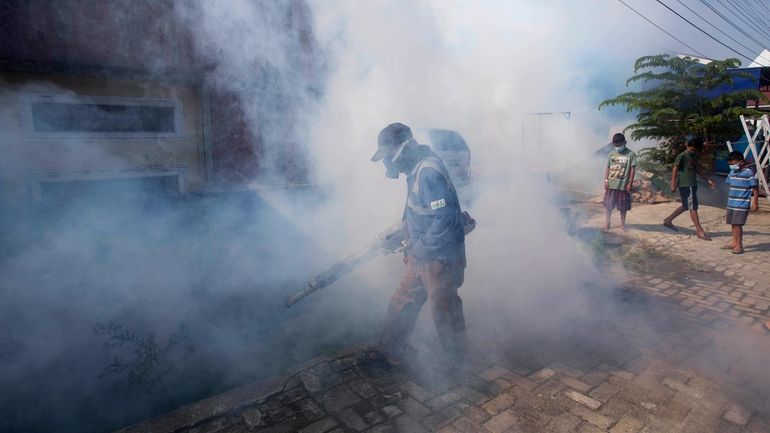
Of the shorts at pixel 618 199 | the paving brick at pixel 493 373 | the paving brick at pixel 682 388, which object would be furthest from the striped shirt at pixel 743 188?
the paving brick at pixel 493 373

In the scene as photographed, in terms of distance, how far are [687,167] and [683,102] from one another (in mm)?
4370

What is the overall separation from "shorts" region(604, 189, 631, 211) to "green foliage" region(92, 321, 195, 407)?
6.54 metres

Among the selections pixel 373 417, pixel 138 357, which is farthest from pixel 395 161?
pixel 138 357

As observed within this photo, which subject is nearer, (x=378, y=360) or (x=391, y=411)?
(x=391, y=411)

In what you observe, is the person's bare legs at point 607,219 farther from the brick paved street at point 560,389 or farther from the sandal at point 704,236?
the brick paved street at point 560,389

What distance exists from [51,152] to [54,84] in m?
0.76

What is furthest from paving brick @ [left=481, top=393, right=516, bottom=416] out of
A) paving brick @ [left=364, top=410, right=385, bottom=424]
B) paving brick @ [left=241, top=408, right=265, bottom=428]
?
paving brick @ [left=241, top=408, right=265, bottom=428]

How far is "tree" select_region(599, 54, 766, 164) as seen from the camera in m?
9.75

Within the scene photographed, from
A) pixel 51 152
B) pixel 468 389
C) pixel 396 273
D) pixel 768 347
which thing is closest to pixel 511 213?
pixel 396 273

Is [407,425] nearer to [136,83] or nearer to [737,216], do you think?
[136,83]

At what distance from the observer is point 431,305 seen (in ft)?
10.2

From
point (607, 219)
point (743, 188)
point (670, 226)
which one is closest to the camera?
point (743, 188)

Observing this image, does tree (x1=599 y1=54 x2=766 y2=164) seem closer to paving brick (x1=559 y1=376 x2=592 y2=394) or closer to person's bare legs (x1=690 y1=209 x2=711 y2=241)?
person's bare legs (x1=690 y1=209 x2=711 y2=241)

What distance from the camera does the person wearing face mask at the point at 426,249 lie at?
9.74ft
